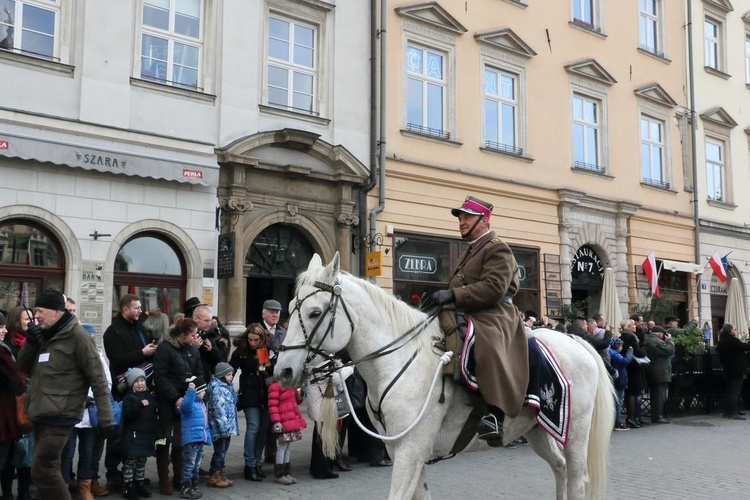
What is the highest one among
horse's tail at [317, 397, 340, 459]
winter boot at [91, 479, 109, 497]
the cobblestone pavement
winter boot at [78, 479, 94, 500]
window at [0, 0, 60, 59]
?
window at [0, 0, 60, 59]

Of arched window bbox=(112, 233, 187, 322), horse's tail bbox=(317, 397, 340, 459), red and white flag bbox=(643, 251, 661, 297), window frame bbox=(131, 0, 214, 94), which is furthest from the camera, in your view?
red and white flag bbox=(643, 251, 661, 297)

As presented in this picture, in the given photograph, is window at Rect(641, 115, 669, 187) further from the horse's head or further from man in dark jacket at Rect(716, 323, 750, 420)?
the horse's head

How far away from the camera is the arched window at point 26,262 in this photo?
38.9 ft

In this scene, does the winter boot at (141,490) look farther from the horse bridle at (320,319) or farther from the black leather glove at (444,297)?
the black leather glove at (444,297)

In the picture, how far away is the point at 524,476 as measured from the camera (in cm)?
889

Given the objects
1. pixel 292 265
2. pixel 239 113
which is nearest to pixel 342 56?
pixel 239 113

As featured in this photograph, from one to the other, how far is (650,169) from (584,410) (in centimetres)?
1843

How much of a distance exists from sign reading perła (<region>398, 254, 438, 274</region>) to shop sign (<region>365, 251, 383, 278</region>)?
1.20 metres

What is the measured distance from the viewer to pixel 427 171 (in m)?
17.0

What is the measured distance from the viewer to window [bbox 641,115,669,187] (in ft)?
74.3

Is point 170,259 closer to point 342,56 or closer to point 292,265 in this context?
point 292,265

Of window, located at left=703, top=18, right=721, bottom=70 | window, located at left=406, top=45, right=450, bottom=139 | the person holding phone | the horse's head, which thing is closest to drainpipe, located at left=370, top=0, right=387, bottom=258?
window, located at left=406, top=45, right=450, bottom=139

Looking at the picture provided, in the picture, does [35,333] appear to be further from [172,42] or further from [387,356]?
[172,42]

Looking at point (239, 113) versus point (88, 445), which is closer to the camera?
point (88, 445)
